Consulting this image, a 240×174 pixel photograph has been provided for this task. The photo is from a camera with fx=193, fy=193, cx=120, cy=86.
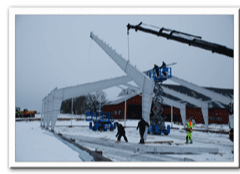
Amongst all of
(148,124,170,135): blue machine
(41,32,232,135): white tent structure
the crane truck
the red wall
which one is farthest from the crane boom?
the red wall

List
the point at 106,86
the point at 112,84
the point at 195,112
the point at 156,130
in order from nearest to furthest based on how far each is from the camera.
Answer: the point at 156,130 < the point at 106,86 < the point at 112,84 < the point at 195,112

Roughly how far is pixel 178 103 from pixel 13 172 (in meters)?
21.1

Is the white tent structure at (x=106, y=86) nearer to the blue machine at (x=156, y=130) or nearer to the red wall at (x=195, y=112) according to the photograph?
the blue machine at (x=156, y=130)

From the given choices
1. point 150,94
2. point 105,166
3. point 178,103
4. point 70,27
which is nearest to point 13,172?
point 105,166

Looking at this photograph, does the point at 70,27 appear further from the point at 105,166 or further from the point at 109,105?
the point at 109,105

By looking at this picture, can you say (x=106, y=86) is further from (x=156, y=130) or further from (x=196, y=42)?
(x=196, y=42)

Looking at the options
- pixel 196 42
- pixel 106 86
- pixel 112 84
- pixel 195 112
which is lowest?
pixel 195 112

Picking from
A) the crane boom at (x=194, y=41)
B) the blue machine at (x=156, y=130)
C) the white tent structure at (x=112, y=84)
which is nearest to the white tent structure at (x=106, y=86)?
the white tent structure at (x=112, y=84)

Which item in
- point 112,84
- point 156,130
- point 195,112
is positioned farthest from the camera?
point 195,112

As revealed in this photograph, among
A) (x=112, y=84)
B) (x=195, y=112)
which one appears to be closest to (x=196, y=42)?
(x=112, y=84)

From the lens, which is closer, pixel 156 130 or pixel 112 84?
pixel 156 130

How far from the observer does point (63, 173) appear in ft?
22.4

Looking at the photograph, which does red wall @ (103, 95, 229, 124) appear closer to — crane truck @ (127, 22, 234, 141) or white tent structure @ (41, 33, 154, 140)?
white tent structure @ (41, 33, 154, 140)
